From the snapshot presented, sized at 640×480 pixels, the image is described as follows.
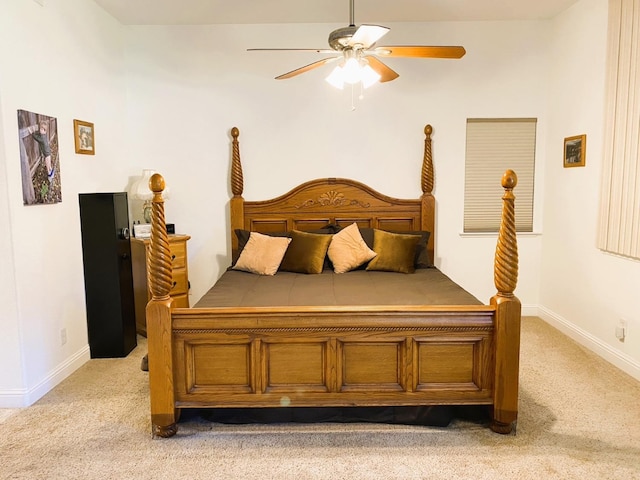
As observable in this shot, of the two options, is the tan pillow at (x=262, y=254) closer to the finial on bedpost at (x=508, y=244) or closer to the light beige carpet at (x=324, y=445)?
the light beige carpet at (x=324, y=445)

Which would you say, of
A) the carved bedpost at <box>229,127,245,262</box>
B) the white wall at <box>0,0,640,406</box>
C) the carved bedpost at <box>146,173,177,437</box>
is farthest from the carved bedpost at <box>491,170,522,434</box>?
the carved bedpost at <box>229,127,245,262</box>

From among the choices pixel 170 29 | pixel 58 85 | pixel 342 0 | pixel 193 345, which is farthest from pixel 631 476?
pixel 170 29

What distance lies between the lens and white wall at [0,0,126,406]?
3.02 m

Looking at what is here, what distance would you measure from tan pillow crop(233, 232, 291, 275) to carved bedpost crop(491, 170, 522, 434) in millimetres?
1935

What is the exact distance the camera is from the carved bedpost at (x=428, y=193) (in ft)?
15.3

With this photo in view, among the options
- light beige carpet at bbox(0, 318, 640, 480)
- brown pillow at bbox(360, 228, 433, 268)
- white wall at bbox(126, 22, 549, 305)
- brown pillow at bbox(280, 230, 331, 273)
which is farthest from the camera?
white wall at bbox(126, 22, 549, 305)

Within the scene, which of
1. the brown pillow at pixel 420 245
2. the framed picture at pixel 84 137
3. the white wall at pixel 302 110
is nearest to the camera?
the framed picture at pixel 84 137

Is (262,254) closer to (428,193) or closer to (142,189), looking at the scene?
(142,189)

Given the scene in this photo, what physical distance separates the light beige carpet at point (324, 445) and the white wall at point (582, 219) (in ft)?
2.27

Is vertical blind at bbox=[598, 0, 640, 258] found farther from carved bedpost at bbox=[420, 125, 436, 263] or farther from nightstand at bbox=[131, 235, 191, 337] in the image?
nightstand at bbox=[131, 235, 191, 337]

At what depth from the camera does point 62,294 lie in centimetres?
356

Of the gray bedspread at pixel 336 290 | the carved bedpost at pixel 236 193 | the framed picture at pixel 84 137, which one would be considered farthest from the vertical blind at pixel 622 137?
the framed picture at pixel 84 137

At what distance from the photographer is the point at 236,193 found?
471cm

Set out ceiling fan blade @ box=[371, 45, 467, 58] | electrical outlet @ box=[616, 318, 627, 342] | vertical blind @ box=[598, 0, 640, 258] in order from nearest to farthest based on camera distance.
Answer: ceiling fan blade @ box=[371, 45, 467, 58]
vertical blind @ box=[598, 0, 640, 258]
electrical outlet @ box=[616, 318, 627, 342]
